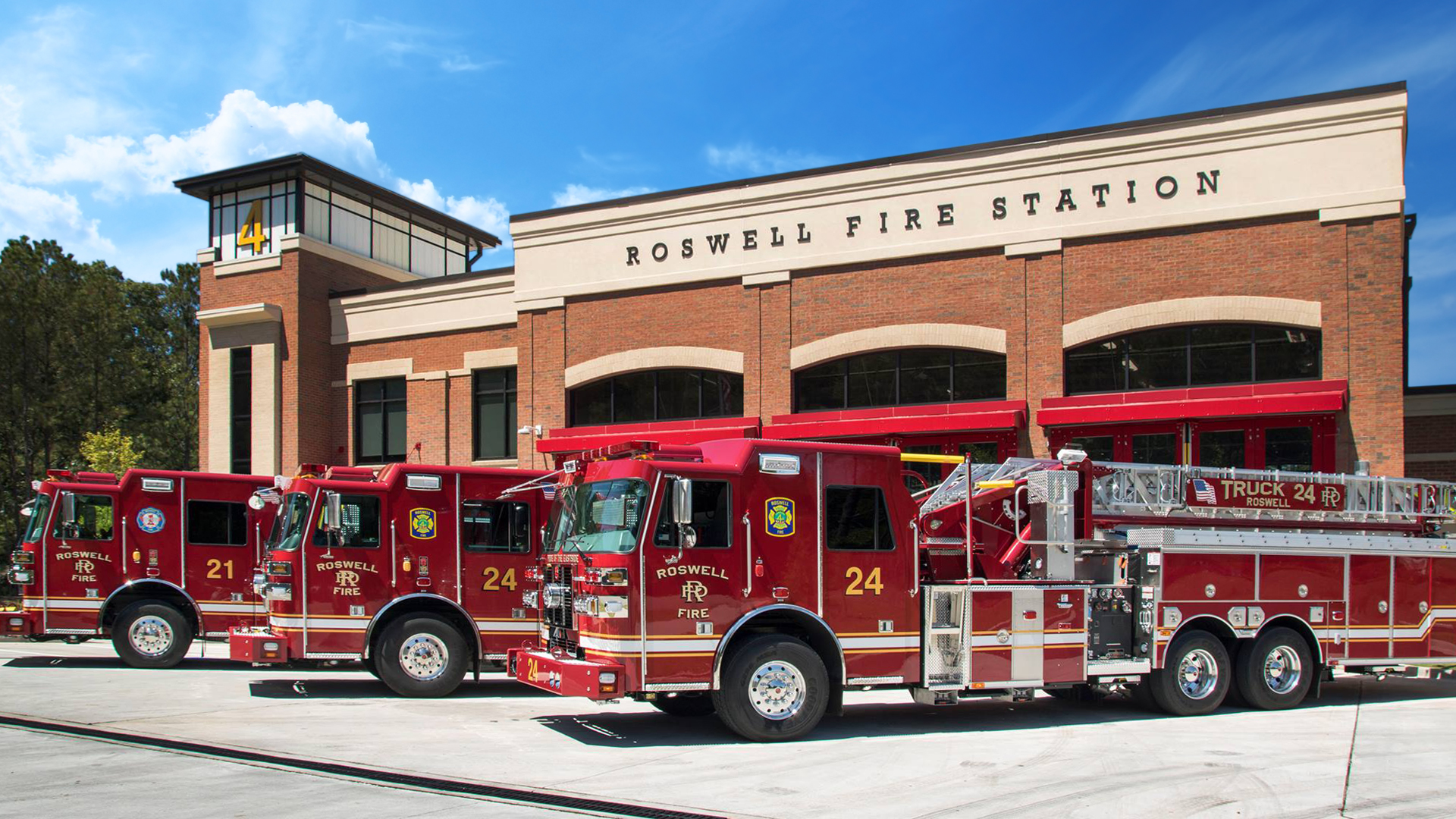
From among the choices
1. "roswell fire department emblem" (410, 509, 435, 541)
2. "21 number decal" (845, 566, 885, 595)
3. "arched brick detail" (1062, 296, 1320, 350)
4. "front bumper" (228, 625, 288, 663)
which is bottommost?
"front bumper" (228, 625, 288, 663)

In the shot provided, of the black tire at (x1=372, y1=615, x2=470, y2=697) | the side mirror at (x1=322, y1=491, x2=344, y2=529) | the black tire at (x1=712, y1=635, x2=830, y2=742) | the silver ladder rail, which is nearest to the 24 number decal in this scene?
the black tire at (x1=372, y1=615, x2=470, y2=697)

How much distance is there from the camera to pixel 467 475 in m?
13.9

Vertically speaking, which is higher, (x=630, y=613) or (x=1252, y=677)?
(x=630, y=613)

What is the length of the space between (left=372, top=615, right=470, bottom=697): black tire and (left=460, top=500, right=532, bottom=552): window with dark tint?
3.42 ft

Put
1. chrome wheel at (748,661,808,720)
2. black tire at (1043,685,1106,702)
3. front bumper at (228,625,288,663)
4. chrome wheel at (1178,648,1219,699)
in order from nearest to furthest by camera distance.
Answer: chrome wheel at (748,661,808,720), chrome wheel at (1178,648,1219,699), black tire at (1043,685,1106,702), front bumper at (228,625,288,663)

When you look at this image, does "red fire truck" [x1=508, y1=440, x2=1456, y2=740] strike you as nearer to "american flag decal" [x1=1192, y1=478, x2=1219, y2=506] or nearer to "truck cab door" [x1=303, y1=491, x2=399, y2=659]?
"american flag decal" [x1=1192, y1=478, x2=1219, y2=506]

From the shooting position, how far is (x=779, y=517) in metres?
10.5

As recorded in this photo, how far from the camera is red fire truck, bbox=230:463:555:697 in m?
13.1

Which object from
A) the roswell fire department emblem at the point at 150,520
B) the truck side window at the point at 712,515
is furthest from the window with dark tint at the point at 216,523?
the truck side window at the point at 712,515

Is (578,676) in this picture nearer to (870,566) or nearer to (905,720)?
(870,566)

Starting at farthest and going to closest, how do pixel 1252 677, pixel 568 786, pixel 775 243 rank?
pixel 775 243
pixel 1252 677
pixel 568 786

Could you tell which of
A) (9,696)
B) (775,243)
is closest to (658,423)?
(775,243)

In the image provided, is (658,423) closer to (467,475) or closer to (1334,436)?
(467,475)

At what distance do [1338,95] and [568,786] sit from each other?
15851 mm
